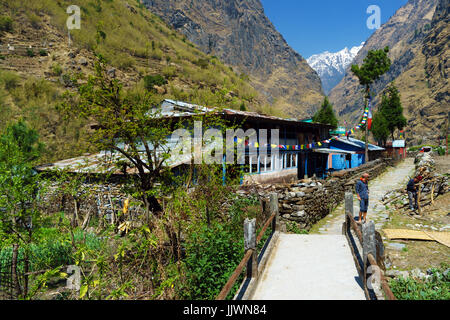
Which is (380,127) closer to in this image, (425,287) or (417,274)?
(417,274)

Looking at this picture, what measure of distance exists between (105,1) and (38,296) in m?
67.9

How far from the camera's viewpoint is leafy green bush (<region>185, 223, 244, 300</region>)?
6078mm

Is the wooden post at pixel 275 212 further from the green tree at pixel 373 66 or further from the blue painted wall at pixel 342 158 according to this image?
the blue painted wall at pixel 342 158

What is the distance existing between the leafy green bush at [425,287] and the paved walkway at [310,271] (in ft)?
2.98

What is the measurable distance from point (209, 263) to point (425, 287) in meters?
4.61

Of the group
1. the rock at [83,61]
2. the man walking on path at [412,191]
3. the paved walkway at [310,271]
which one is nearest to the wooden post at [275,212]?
the paved walkway at [310,271]

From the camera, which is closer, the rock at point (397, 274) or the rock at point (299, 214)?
A: the rock at point (397, 274)

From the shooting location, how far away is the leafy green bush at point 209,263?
19.9 feet

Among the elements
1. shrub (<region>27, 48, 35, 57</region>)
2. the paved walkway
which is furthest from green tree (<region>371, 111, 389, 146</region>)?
shrub (<region>27, 48, 35, 57</region>)

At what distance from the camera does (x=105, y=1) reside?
58562 mm

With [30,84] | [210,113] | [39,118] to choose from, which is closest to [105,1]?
[30,84]

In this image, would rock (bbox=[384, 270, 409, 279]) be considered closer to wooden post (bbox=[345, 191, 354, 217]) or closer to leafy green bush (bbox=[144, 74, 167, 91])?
wooden post (bbox=[345, 191, 354, 217])

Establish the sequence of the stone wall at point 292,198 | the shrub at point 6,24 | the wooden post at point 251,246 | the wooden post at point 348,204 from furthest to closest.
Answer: the shrub at point 6,24 → the stone wall at point 292,198 → the wooden post at point 348,204 → the wooden post at point 251,246
